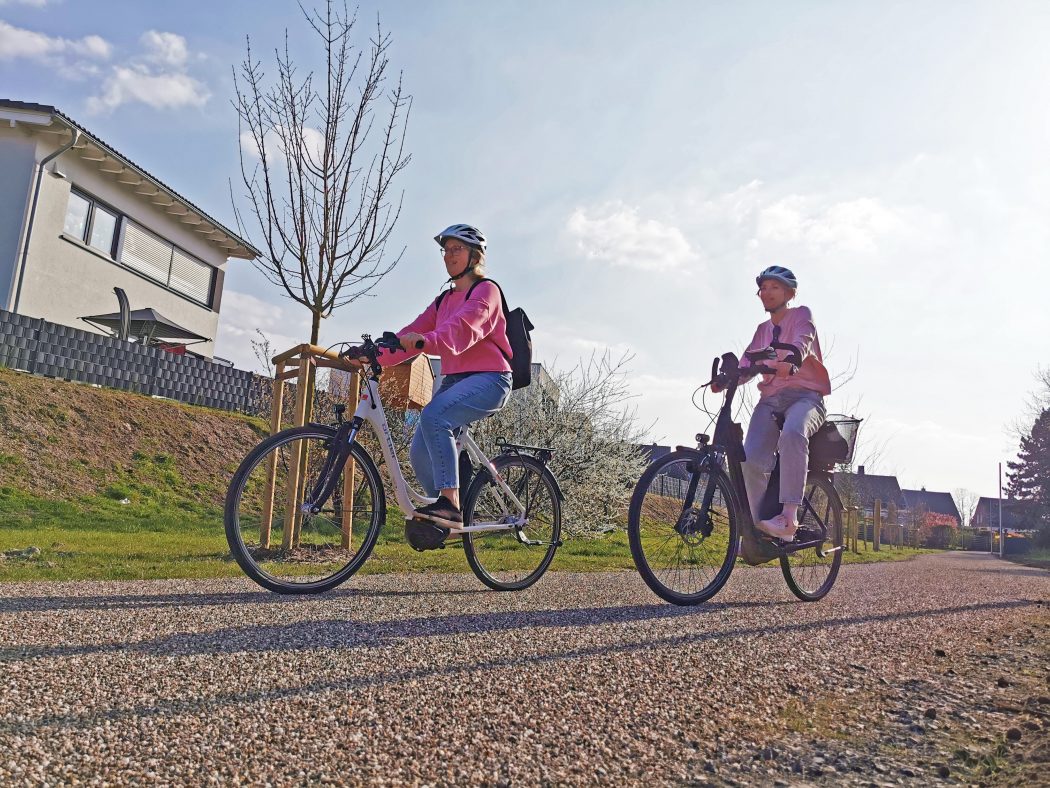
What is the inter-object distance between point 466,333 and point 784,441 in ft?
6.63

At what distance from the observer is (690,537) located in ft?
13.7

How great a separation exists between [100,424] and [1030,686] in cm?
1311

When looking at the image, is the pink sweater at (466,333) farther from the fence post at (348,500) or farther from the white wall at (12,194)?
the white wall at (12,194)

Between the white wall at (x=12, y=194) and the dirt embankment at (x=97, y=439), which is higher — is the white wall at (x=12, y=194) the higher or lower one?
the higher one

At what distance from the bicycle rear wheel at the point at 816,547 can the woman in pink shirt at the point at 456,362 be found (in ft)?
7.11

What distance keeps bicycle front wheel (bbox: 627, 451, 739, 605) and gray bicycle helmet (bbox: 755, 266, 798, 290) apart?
1311 mm

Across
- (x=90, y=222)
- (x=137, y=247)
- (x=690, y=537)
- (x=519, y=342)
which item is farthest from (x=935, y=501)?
(x=519, y=342)

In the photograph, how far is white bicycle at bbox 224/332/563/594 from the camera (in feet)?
12.7

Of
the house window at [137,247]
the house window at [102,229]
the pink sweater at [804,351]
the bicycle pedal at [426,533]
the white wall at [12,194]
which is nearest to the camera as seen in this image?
the bicycle pedal at [426,533]

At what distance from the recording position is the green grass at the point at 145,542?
475 centimetres

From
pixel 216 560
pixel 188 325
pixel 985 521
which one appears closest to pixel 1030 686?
pixel 216 560

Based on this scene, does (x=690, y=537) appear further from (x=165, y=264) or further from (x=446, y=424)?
(x=165, y=264)

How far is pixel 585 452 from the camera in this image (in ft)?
35.1

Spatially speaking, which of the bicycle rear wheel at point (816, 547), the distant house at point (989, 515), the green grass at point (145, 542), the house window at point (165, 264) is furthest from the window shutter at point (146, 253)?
the distant house at point (989, 515)
